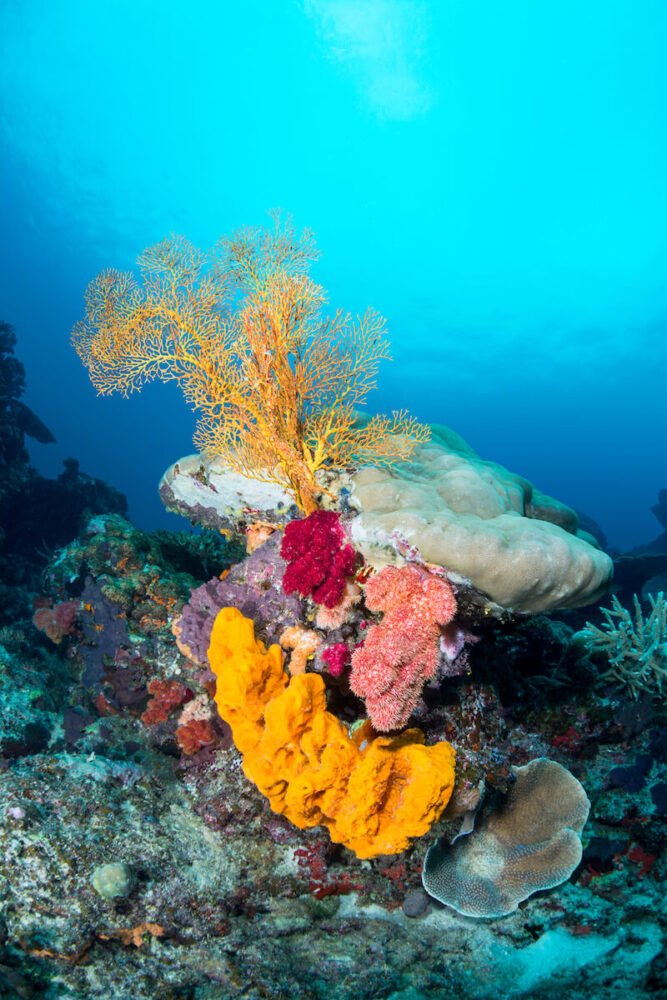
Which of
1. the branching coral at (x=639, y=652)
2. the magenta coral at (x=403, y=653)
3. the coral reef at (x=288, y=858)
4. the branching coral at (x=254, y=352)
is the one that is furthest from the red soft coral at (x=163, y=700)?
the branching coral at (x=639, y=652)

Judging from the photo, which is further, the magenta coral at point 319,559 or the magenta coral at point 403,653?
the magenta coral at point 319,559

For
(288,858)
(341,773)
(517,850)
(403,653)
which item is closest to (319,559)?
(403,653)

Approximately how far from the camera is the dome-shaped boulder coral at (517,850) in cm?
351

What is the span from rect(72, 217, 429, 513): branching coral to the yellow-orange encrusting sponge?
2182 mm

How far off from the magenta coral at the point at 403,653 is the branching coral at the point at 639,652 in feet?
10.3

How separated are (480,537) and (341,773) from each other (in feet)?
6.99

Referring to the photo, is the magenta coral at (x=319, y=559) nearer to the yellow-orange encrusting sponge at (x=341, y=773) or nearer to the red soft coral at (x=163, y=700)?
the yellow-orange encrusting sponge at (x=341, y=773)

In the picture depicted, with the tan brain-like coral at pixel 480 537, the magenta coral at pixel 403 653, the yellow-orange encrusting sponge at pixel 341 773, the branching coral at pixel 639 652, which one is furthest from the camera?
the branching coral at pixel 639 652

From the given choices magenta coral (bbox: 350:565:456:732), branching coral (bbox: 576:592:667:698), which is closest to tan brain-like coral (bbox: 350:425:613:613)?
magenta coral (bbox: 350:565:456:732)

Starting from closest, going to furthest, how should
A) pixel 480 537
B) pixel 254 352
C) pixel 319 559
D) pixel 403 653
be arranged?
1. pixel 403 653
2. pixel 480 537
3. pixel 319 559
4. pixel 254 352

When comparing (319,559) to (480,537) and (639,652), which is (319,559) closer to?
(480,537)

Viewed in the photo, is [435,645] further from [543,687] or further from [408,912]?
[543,687]

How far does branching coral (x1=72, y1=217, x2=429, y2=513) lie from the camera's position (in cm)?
473

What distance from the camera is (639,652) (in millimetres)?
5461
